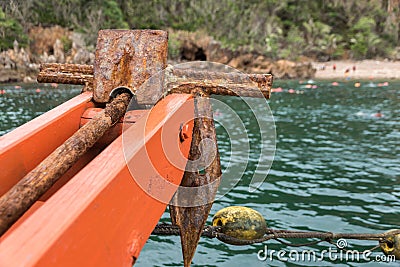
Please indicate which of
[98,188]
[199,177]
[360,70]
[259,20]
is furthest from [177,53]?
[98,188]

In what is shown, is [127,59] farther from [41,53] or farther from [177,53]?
[41,53]

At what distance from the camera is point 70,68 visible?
8.85ft

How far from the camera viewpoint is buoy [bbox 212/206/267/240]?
3102 millimetres

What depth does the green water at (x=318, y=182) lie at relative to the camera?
18.2ft

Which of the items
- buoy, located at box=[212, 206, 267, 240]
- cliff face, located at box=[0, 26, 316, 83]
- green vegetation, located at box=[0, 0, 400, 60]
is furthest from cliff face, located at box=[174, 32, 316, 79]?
buoy, located at box=[212, 206, 267, 240]

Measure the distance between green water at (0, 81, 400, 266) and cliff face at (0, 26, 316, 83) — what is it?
650 inches

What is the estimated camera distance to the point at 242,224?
122 inches

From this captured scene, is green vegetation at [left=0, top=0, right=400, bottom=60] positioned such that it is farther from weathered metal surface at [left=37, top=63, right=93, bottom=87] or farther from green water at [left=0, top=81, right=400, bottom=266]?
weathered metal surface at [left=37, top=63, right=93, bottom=87]

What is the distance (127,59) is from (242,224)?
1.47 m

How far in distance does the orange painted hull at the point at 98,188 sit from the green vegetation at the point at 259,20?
39.8 meters

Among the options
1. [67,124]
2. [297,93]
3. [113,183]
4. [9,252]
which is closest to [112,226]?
[113,183]

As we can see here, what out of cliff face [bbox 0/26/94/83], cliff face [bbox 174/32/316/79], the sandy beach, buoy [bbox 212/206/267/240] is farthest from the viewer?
the sandy beach

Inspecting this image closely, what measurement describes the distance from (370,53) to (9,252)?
52022 mm

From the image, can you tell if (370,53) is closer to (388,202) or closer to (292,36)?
(292,36)
